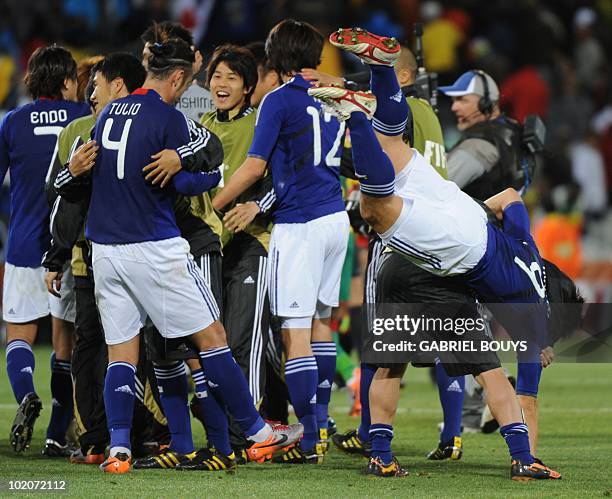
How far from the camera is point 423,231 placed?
6.29 meters

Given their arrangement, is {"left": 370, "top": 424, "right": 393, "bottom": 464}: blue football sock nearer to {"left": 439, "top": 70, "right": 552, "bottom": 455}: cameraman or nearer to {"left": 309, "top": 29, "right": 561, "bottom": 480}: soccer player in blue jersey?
{"left": 309, "top": 29, "right": 561, "bottom": 480}: soccer player in blue jersey

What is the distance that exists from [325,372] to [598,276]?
9308mm

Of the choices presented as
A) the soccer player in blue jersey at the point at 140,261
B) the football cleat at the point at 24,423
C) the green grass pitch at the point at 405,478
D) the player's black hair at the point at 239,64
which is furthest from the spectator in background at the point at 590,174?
the soccer player in blue jersey at the point at 140,261

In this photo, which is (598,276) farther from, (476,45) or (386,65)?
(386,65)

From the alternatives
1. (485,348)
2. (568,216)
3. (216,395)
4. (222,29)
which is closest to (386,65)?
(485,348)

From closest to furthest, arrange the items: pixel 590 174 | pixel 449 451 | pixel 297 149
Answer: pixel 449 451
pixel 297 149
pixel 590 174

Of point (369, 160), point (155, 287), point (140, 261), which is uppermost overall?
point (369, 160)

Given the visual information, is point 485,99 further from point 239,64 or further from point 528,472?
point 528,472

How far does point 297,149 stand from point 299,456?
179 centimetres

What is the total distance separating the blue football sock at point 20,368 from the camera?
7.93 metres

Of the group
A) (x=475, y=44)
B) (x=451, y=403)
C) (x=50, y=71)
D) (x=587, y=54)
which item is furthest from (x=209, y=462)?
(x=587, y=54)

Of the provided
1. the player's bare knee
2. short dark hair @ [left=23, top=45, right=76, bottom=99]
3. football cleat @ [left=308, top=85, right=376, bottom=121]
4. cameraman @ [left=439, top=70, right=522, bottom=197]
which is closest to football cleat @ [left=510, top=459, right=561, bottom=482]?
the player's bare knee

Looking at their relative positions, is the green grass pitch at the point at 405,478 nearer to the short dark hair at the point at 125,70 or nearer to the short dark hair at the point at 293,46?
the short dark hair at the point at 125,70

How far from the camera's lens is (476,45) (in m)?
19.0
